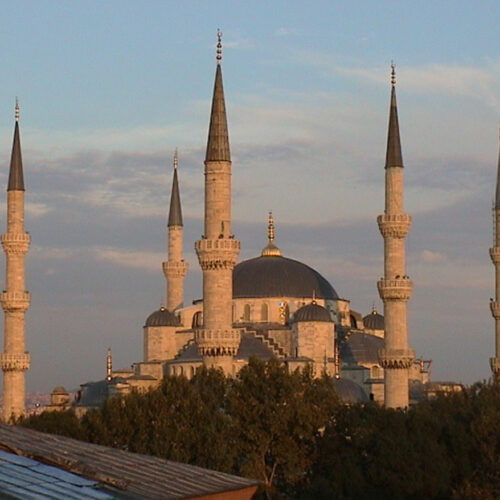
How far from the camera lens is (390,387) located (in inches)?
1944

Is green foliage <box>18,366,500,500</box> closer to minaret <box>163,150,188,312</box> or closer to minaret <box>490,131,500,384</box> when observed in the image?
minaret <box>490,131,500,384</box>

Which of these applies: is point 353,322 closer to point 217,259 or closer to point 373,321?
point 373,321

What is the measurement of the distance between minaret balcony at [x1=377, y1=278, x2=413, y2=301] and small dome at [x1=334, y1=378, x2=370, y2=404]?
29.8 ft

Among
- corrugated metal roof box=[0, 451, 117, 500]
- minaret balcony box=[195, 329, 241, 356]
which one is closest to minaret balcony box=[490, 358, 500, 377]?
minaret balcony box=[195, 329, 241, 356]

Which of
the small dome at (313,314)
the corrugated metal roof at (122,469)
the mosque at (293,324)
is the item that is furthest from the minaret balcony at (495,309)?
the corrugated metal roof at (122,469)

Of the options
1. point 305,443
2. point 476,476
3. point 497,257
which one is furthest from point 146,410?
point 497,257

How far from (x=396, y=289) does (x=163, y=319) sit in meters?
18.4

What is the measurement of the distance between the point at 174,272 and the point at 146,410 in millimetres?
27696

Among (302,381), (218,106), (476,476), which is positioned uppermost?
(218,106)

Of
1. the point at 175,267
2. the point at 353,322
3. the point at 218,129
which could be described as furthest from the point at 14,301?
the point at 353,322

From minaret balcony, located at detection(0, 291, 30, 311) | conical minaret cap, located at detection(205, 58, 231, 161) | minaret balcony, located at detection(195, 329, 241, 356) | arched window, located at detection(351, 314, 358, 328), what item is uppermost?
conical minaret cap, located at detection(205, 58, 231, 161)

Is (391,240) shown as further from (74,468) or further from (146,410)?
(74,468)

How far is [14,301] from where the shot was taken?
52.4m

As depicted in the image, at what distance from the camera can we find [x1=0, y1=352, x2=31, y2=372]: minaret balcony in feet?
171
